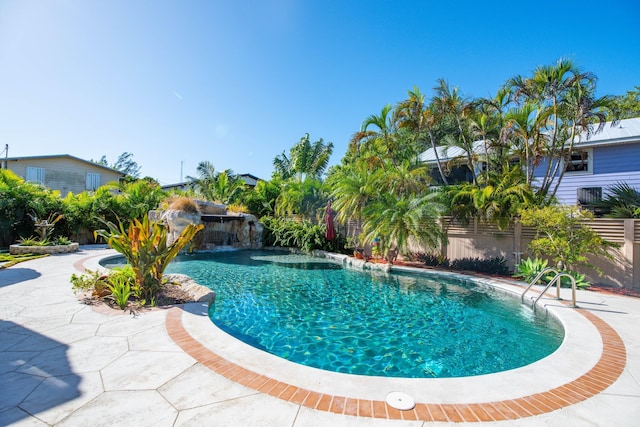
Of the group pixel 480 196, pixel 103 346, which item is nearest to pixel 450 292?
pixel 480 196

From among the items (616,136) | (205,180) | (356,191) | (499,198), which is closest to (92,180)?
(205,180)

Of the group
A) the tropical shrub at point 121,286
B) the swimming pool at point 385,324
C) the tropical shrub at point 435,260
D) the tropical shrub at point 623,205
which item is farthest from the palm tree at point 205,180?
the tropical shrub at point 623,205

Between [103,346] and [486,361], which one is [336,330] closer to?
[486,361]

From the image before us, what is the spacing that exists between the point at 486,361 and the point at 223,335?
3.89 m

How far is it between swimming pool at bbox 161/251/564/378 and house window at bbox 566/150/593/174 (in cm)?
1136

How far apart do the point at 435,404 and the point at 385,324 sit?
3.13 m

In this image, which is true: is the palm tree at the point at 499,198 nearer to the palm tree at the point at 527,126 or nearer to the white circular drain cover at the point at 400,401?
the palm tree at the point at 527,126

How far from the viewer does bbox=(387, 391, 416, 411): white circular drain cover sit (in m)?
2.78

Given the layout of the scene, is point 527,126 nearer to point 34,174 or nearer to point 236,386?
point 236,386

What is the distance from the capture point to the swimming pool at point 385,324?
4453mm

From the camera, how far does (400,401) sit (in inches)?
113

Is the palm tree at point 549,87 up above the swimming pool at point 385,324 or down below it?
above

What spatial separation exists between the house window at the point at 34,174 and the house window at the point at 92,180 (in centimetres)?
289

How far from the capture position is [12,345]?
386 cm
